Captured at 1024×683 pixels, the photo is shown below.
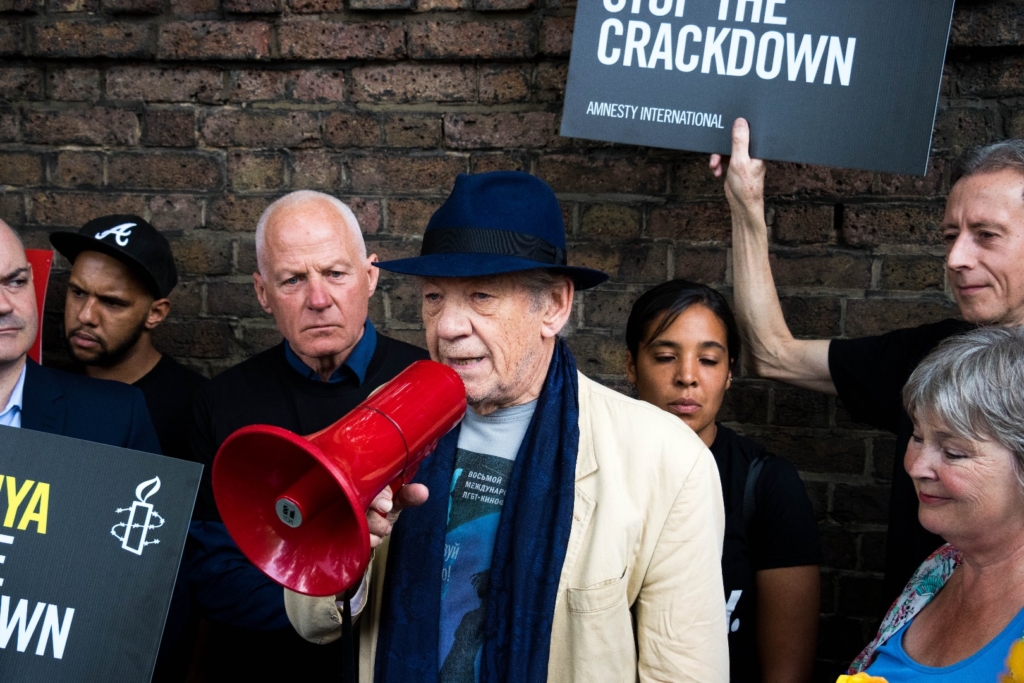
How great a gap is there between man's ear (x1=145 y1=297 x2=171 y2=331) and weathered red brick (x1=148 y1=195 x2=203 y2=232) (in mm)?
268

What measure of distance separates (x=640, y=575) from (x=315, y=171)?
195cm

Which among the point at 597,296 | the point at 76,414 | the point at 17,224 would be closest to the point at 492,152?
the point at 597,296

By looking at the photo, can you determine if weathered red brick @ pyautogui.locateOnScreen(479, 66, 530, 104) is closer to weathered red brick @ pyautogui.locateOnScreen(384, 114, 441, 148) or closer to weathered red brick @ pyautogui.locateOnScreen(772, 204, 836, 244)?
weathered red brick @ pyautogui.locateOnScreen(384, 114, 441, 148)

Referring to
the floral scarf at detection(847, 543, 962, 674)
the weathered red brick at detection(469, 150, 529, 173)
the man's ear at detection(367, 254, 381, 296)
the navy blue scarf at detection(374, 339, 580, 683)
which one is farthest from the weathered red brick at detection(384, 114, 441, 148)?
the floral scarf at detection(847, 543, 962, 674)

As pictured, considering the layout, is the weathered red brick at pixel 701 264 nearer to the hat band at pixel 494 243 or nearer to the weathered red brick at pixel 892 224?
the weathered red brick at pixel 892 224

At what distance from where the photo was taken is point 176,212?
3295 millimetres

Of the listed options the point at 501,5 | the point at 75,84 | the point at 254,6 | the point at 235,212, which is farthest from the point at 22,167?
the point at 501,5

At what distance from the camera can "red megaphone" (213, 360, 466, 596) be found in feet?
4.86

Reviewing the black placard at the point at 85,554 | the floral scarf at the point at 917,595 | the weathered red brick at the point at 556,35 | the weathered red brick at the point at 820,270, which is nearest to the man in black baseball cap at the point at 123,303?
the black placard at the point at 85,554

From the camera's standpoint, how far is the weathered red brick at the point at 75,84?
3.27 meters

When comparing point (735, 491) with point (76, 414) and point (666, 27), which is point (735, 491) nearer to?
point (666, 27)

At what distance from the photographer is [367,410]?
1525mm

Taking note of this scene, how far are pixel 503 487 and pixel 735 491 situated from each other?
786mm

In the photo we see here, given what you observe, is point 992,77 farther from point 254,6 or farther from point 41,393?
point 41,393
